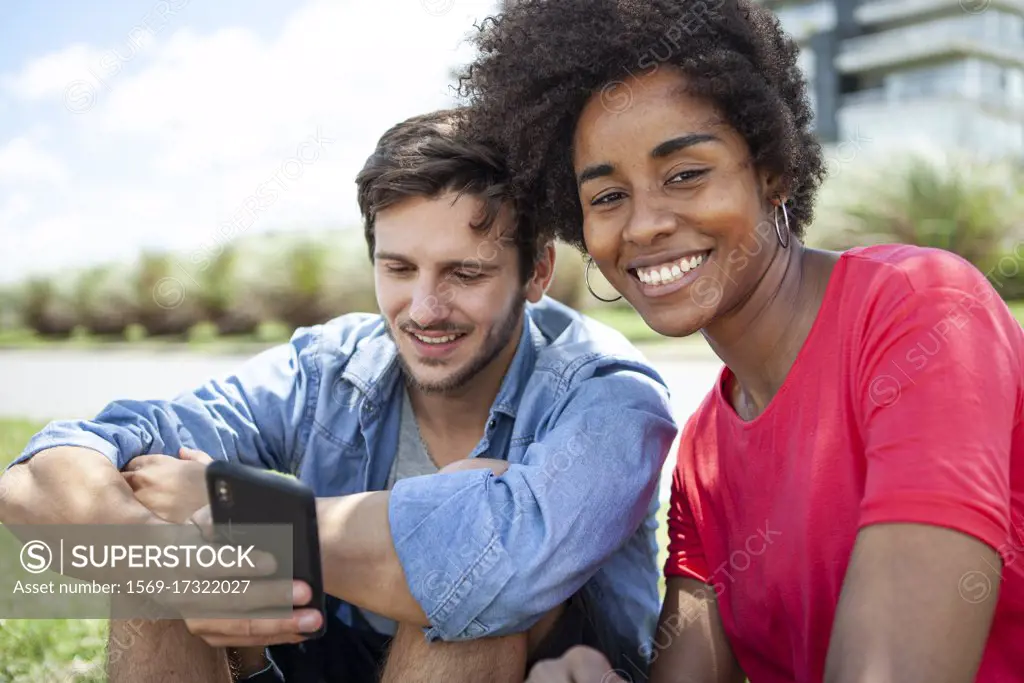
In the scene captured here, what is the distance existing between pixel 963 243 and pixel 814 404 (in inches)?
388

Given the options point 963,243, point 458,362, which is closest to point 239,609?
point 458,362

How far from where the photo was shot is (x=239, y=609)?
2.10 metres

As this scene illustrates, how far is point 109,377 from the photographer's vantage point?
12023mm

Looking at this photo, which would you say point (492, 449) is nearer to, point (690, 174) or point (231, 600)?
point (231, 600)

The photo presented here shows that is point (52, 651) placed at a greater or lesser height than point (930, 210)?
lesser

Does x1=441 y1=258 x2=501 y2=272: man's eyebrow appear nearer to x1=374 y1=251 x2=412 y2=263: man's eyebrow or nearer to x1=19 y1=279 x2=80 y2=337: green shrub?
x1=374 y1=251 x2=412 y2=263: man's eyebrow

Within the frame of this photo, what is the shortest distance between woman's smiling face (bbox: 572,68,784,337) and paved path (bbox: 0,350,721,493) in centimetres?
533

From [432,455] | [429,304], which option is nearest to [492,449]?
[432,455]

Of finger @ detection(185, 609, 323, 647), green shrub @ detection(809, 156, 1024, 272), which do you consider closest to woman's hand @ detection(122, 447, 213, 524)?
finger @ detection(185, 609, 323, 647)

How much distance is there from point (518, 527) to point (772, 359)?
0.70m

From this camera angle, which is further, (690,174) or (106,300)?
(106,300)

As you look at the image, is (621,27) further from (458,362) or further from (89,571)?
(89,571)

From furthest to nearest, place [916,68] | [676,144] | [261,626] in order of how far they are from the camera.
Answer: [916,68]
[676,144]
[261,626]

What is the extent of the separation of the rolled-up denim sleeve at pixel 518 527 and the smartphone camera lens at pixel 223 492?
0.50m
